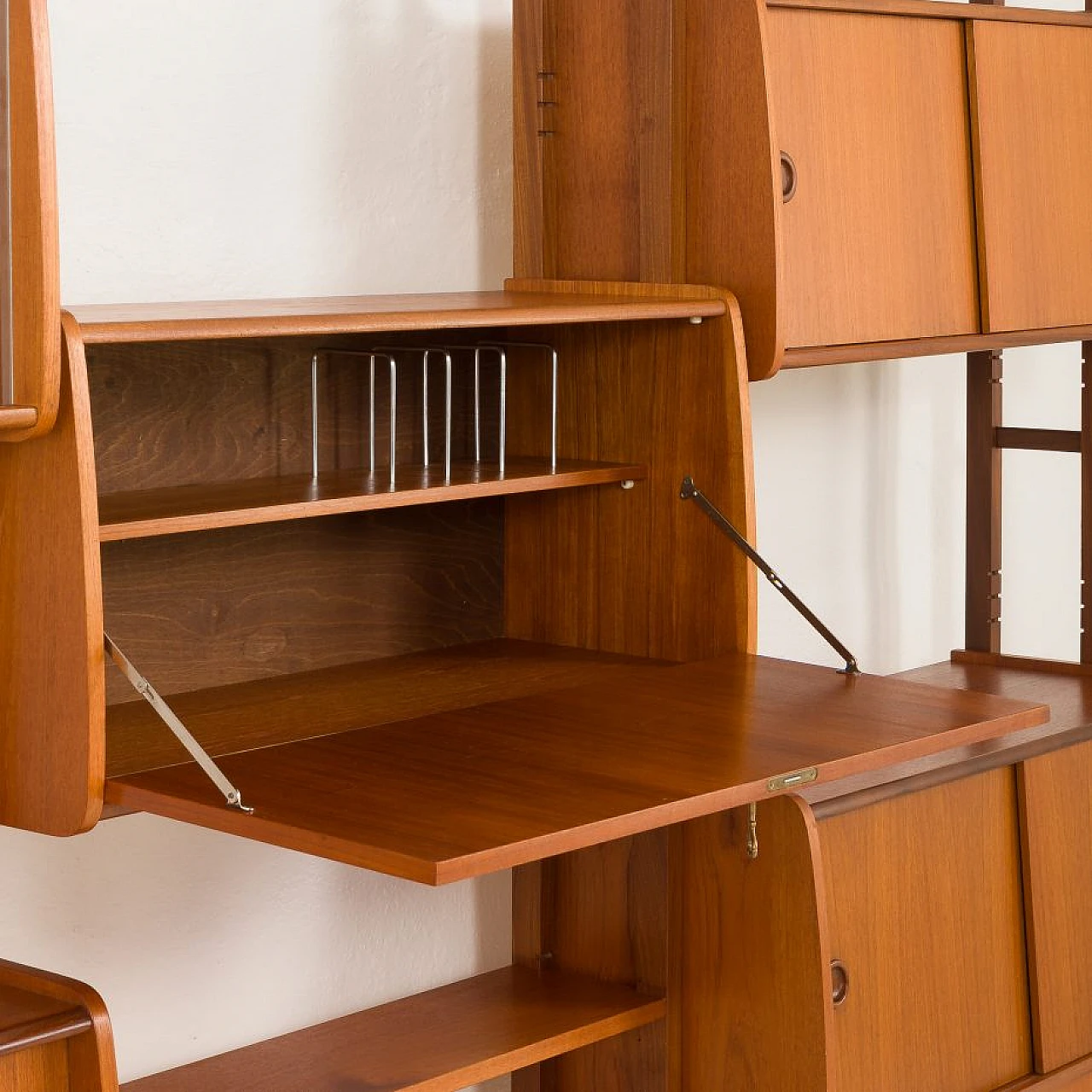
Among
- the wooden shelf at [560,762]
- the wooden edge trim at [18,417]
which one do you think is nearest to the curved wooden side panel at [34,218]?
the wooden edge trim at [18,417]

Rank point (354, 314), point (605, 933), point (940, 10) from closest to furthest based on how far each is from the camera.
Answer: point (354, 314) → point (605, 933) → point (940, 10)

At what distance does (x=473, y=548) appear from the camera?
9.36 ft

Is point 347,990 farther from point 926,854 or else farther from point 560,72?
point 560,72

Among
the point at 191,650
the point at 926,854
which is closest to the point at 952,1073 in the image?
the point at 926,854

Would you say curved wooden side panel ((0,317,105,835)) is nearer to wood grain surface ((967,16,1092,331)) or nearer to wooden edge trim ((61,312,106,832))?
wooden edge trim ((61,312,106,832))

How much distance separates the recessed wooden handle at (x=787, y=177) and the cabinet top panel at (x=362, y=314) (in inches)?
8.0

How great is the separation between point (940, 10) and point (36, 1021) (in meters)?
1.94

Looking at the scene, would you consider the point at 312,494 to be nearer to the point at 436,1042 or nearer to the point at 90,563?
the point at 90,563

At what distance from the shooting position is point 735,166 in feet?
8.43

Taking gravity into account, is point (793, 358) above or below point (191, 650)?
above

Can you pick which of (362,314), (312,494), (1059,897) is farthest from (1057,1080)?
(362,314)

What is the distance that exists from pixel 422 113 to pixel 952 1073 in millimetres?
1667

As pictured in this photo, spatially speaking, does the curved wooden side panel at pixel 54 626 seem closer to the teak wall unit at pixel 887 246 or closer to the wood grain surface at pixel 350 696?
the wood grain surface at pixel 350 696

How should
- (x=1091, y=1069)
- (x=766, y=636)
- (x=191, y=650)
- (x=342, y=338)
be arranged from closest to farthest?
(x=191, y=650) → (x=342, y=338) → (x=1091, y=1069) → (x=766, y=636)
